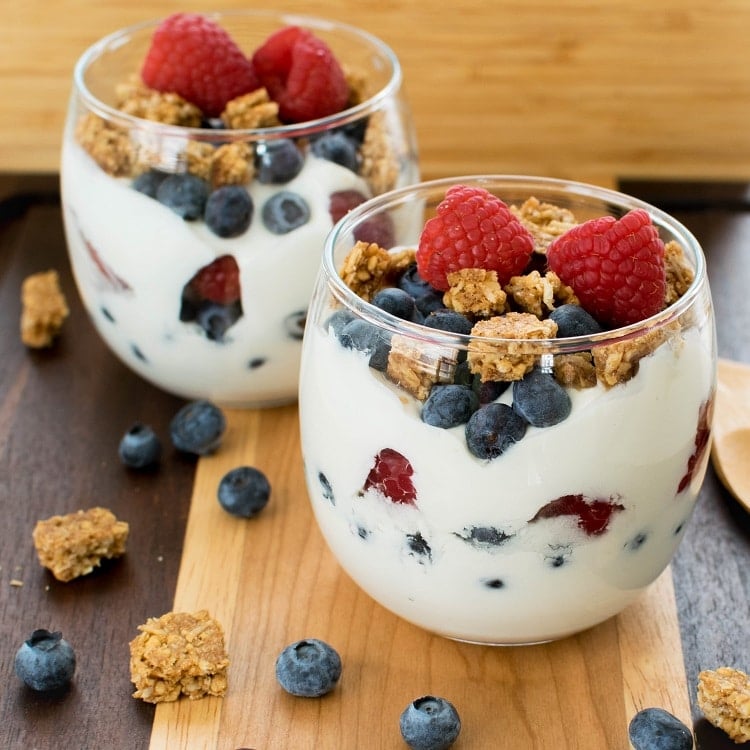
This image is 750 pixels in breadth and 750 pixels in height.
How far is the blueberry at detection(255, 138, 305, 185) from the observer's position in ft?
3.82

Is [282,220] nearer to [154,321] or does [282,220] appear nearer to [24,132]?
[154,321]

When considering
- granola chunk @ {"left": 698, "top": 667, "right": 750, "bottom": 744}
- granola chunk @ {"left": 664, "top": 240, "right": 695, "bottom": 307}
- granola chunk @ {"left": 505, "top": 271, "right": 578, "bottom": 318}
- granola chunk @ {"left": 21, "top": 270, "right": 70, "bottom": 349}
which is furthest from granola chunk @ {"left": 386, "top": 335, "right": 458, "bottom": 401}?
granola chunk @ {"left": 21, "top": 270, "right": 70, "bottom": 349}

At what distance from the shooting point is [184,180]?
1.17 m

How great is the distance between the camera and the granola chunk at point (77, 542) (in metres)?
1.09

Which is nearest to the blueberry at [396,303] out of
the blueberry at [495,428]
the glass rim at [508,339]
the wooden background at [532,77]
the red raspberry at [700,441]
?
the glass rim at [508,339]

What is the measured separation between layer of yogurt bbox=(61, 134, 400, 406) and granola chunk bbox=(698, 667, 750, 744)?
554 mm

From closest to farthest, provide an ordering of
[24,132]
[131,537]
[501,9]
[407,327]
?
[407,327] < [131,537] < [501,9] < [24,132]

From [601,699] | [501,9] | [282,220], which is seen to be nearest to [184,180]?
[282,220]

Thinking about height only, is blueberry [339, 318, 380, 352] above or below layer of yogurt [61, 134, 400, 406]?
above

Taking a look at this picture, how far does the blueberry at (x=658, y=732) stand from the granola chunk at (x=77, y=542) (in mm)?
504

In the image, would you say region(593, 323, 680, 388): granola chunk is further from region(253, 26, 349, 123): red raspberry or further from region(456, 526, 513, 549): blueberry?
region(253, 26, 349, 123): red raspberry

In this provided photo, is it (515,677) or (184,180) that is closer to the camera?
(515,677)

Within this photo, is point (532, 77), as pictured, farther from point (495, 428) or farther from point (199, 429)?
point (495, 428)

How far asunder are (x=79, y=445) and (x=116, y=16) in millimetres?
790
